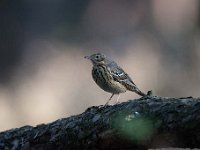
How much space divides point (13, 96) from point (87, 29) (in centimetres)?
243

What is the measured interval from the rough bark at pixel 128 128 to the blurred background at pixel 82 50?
8213 mm

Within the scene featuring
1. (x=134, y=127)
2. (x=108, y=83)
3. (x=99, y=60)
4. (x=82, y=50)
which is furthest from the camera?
(x=82, y=50)

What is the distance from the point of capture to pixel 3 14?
14930mm

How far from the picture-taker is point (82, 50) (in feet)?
47.1

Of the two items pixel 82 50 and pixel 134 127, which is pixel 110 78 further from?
pixel 82 50

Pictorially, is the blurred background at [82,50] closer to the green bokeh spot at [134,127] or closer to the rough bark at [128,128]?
the rough bark at [128,128]

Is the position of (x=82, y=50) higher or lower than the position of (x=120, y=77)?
higher

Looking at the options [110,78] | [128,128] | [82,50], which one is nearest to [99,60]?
[110,78]

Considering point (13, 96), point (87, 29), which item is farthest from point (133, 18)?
point (13, 96)

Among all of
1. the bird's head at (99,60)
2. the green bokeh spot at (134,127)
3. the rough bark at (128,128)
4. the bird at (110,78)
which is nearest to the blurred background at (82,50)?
the bird's head at (99,60)

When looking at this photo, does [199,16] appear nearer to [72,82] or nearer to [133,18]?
[133,18]

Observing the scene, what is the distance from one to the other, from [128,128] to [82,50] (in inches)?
398

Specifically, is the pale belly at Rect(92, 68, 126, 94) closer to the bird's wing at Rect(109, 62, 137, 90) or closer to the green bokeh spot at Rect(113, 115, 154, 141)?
the bird's wing at Rect(109, 62, 137, 90)

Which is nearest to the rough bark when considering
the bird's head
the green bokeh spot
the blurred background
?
the green bokeh spot
